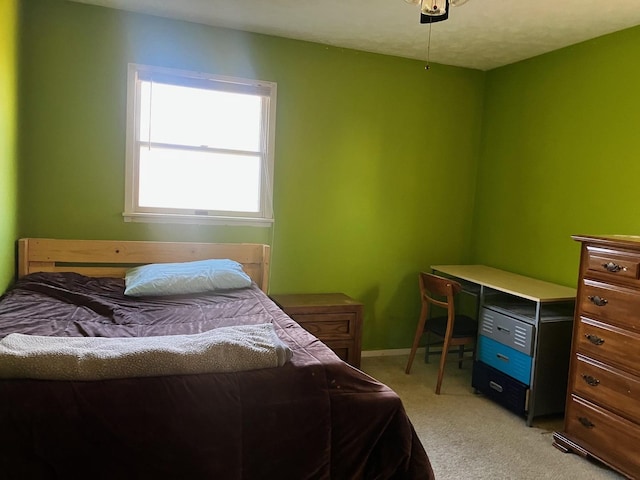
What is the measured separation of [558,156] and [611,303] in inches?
54.2

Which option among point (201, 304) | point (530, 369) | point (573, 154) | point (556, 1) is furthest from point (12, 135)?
point (573, 154)

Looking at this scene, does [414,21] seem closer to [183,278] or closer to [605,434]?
[183,278]

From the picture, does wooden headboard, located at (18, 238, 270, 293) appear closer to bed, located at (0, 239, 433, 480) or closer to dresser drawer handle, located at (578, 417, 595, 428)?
bed, located at (0, 239, 433, 480)

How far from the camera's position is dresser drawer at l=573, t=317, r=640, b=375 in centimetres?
226

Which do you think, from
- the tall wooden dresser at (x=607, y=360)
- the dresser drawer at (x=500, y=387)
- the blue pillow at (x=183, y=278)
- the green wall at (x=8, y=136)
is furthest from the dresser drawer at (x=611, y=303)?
the green wall at (x=8, y=136)

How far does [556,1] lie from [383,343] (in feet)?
8.59

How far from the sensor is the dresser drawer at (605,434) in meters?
2.25

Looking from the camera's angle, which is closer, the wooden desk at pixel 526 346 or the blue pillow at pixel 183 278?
the blue pillow at pixel 183 278

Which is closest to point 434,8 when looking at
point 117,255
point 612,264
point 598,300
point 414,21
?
point 414,21

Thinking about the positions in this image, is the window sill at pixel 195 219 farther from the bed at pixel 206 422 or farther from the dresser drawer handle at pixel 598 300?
the dresser drawer handle at pixel 598 300

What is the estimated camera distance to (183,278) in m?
2.83

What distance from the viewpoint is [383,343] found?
398 cm

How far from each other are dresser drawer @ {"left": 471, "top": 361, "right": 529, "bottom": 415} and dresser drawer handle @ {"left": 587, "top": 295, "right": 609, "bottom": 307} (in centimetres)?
72

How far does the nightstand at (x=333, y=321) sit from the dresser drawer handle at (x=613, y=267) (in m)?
1.50
